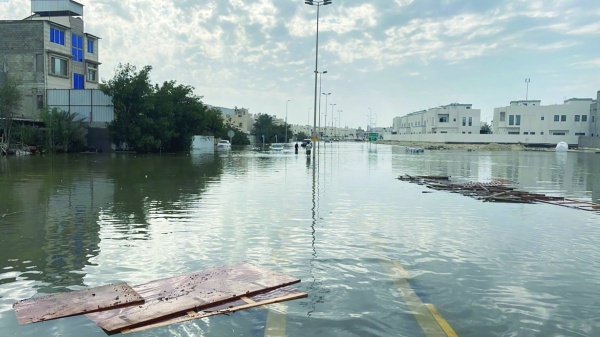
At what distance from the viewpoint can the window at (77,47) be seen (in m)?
54.6

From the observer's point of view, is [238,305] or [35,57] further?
[35,57]

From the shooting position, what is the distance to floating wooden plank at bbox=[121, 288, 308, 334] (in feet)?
16.6

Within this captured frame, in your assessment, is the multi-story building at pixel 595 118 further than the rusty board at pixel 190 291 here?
Yes

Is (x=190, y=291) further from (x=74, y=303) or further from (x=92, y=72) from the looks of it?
(x=92, y=72)

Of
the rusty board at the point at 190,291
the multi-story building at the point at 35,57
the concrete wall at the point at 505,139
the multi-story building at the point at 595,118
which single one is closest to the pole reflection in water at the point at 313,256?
the rusty board at the point at 190,291

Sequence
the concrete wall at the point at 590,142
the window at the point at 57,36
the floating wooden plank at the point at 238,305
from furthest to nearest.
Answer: the concrete wall at the point at 590,142, the window at the point at 57,36, the floating wooden plank at the point at 238,305

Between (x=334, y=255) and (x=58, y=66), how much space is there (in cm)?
5208

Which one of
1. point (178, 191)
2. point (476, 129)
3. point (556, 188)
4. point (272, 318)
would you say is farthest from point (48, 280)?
point (476, 129)

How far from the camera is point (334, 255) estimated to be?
8.04 m

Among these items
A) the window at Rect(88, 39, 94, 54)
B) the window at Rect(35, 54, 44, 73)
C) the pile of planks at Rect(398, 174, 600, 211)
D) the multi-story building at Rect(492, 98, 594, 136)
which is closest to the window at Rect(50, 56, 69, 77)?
the window at Rect(35, 54, 44, 73)

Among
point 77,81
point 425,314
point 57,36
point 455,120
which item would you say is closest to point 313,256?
point 425,314

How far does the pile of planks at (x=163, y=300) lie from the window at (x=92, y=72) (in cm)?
5874

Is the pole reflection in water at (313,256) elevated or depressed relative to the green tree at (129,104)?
depressed

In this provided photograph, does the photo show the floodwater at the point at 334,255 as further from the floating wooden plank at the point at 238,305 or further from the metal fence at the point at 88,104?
the metal fence at the point at 88,104
